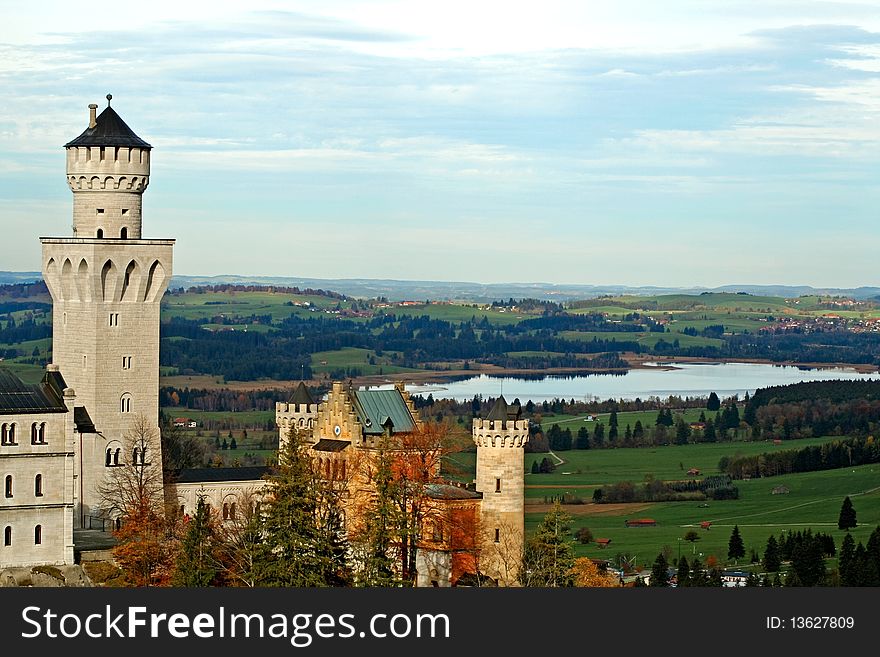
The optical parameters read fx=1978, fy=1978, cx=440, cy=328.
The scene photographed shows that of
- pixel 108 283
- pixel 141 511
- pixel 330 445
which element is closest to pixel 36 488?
pixel 141 511

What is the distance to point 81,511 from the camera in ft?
250

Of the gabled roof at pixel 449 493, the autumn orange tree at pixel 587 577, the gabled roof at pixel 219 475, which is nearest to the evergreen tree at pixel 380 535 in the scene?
the gabled roof at pixel 449 493

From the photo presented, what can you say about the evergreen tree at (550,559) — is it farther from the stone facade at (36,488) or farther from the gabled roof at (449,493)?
the stone facade at (36,488)

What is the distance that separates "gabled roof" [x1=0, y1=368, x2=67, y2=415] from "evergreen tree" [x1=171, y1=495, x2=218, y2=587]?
298 inches

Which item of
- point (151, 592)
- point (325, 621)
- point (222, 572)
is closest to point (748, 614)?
point (325, 621)

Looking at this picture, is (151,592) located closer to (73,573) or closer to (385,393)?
(73,573)

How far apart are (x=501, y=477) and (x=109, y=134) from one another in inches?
823

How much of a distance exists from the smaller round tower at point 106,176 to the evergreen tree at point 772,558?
1840 inches

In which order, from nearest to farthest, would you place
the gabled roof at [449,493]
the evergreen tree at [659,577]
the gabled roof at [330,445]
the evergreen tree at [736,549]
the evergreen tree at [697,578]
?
the gabled roof at [449,493], the gabled roof at [330,445], the evergreen tree at [697,578], the evergreen tree at [659,577], the evergreen tree at [736,549]

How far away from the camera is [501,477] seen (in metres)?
72.4

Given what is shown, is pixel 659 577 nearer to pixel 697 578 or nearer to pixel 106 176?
pixel 697 578

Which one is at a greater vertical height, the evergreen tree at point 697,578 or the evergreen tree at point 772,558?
the evergreen tree at point 697,578

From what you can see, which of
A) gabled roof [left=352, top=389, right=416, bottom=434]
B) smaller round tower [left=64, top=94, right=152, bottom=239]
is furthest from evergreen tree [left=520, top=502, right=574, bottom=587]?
smaller round tower [left=64, top=94, right=152, bottom=239]

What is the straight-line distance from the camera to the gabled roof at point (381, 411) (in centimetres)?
7656
